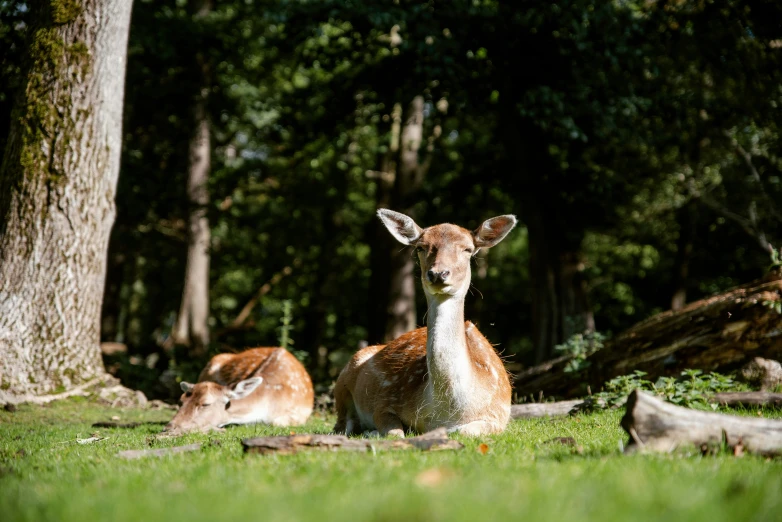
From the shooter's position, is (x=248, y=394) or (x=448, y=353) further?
(x=248, y=394)

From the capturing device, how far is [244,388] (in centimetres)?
932

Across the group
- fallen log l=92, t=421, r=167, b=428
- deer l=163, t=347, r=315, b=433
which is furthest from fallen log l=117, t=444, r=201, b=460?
fallen log l=92, t=421, r=167, b=428

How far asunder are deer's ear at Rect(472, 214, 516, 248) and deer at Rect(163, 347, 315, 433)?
3.64 metres

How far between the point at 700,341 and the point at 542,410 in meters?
2.10

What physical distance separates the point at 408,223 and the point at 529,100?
662cm

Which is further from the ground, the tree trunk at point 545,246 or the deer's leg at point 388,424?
the tree trunk at point 545,246

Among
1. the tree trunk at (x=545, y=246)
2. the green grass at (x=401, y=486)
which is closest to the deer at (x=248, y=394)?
the green grass at (x=401, y=486)

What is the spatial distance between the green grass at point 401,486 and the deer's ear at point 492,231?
1.98 meters

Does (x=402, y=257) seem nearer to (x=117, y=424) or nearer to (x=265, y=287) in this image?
(x=265, y=287)

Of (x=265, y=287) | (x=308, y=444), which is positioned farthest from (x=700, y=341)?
(x=265, y=287)

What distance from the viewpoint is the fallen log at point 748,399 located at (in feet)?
23.1

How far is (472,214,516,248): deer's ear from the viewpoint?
21.9 feet

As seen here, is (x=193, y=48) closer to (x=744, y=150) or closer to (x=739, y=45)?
(x=739, y=45)

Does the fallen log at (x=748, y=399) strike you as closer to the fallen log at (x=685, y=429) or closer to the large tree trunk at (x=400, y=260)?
Answer: the fallen log at (x=685, y=429)
